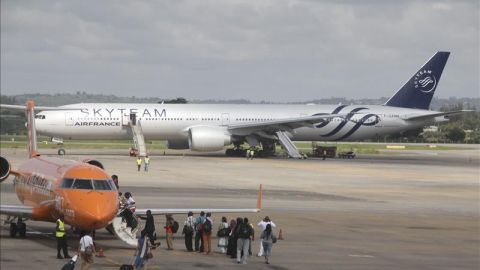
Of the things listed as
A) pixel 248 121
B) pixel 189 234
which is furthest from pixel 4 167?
pixel 248 121

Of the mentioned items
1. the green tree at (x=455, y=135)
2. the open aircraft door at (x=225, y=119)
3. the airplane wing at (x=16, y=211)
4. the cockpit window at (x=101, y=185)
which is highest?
the open aircraft door at (x=225, y=119)

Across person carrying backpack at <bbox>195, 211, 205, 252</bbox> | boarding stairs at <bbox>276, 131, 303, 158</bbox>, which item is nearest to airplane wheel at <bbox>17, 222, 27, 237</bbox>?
person carrying backpack at <bbox>195, 211, 205, 252</bbox>

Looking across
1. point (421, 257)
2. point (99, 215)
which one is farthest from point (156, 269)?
point (421, 257)

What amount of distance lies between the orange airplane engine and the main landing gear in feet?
2.53

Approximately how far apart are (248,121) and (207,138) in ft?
22.4

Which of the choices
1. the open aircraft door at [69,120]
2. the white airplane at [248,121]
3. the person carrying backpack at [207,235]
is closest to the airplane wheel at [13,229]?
the person carrying backpack at [207,235]

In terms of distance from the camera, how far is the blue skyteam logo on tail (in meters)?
103

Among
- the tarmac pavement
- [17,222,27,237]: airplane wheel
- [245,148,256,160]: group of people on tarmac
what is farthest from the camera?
[245,148,256,160]: group of people on tarmac

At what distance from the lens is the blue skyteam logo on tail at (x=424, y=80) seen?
336ft

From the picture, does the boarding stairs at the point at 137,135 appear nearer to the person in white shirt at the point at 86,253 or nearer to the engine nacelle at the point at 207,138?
the engine nacelle at the point at 207,138

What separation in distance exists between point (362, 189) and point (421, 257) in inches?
1114

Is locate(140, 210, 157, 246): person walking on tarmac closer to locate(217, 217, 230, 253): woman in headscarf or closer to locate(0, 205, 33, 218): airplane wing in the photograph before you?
locate(217, 217, 230, 253): woman in headscarf

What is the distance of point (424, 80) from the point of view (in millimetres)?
102688

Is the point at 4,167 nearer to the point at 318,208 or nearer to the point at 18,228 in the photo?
the point at 18,228
